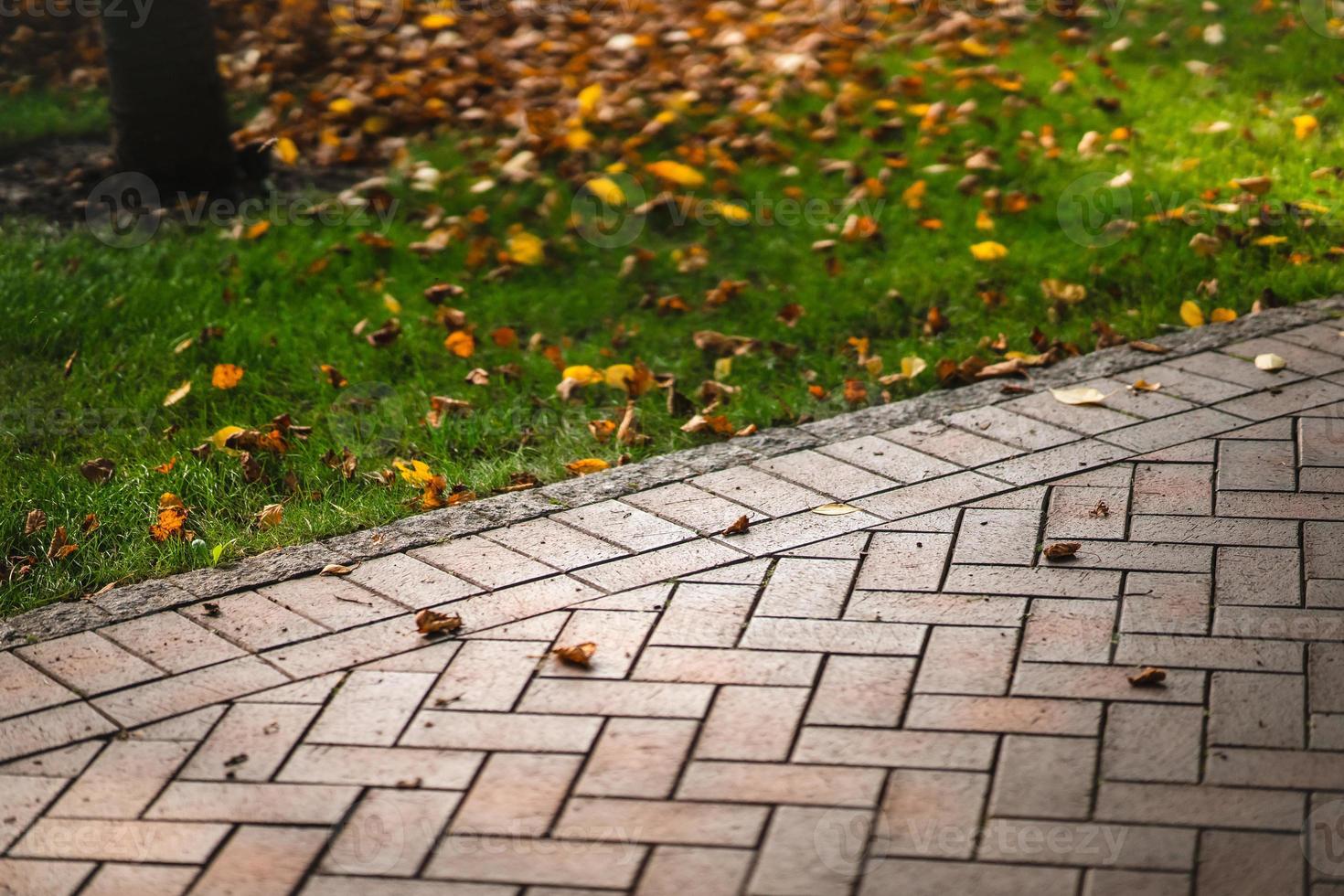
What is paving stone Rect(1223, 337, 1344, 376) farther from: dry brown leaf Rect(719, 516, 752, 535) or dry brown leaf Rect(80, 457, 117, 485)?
dry brown leaf Rect(80, 457, 117, 485)

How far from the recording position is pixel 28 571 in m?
3.28

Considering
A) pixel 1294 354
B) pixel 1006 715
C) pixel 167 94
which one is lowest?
pixel 1294 354

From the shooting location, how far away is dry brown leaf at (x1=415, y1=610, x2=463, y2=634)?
112 inches

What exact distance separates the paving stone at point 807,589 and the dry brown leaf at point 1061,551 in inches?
15.5

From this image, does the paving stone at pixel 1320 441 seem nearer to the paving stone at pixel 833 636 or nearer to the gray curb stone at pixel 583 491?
the gray curb stone at pixel 583 491

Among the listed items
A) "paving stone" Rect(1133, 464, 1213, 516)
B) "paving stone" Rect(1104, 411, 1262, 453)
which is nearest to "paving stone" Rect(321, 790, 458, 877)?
"paving stone" Rect(1133, 464, 1213, 516)

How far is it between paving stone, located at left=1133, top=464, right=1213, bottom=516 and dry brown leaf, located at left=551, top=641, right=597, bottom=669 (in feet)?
4.49

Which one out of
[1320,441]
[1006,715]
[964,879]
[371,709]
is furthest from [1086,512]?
[371,709]

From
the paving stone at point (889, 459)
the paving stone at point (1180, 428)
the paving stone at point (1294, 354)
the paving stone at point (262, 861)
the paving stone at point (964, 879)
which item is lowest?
the paving stone at point (1294, 354)

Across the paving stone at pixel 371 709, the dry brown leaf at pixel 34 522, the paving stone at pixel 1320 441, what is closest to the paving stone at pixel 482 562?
the paving stone at pixel 371 709

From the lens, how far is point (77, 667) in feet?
9.20

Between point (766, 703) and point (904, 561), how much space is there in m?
0.65

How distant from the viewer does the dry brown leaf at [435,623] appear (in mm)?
2857

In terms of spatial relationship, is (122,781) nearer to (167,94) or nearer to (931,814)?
(931,814)
